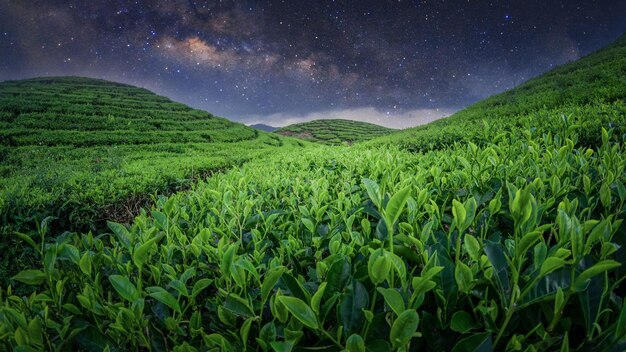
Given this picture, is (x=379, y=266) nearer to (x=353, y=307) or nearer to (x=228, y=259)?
(x=353, y=307)

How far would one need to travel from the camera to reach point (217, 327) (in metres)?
0.95

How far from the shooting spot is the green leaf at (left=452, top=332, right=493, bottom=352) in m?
0.63

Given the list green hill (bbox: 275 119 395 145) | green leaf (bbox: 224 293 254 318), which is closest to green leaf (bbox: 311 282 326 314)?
green leaf (bbox: 224 293 254 318)

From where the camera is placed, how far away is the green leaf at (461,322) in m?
0.71

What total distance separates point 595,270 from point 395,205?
440 millimetres

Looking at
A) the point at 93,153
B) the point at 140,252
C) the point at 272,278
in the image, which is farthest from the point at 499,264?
the point at 93,153

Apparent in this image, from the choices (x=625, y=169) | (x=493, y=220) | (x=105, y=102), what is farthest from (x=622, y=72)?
(x=105, y=102)

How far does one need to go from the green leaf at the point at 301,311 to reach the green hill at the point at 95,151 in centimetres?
309

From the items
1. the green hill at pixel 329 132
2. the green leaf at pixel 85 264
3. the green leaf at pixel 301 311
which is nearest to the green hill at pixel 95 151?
the green leaf at pixel 85 264

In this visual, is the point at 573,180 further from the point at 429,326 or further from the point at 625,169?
the point at 429,326

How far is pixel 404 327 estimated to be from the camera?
63 cm

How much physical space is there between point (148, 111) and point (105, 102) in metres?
3.91

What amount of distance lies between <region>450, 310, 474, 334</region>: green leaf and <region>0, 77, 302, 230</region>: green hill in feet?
10.8

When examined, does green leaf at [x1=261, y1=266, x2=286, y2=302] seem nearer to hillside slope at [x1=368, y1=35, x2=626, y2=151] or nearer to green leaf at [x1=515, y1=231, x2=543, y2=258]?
green leaf at [x1=515, y1=231, x2=543, y2=258]
